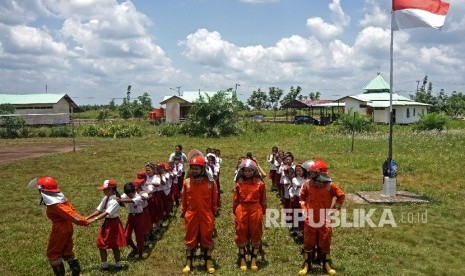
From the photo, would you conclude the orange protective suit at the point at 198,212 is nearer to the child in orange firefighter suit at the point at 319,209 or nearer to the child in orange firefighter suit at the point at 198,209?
the child in orange firefighter suit at the point at 198,209

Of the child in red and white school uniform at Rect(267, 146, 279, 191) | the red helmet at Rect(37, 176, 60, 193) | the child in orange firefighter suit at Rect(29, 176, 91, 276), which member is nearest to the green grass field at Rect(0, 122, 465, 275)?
the child in red and white school uniform at Rect(267, 146, 279, 191)

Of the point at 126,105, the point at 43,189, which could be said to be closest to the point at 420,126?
the point at 43,189

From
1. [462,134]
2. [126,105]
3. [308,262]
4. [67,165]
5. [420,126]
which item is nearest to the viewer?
[308,262]

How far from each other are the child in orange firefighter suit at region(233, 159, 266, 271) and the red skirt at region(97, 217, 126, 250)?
1807mm

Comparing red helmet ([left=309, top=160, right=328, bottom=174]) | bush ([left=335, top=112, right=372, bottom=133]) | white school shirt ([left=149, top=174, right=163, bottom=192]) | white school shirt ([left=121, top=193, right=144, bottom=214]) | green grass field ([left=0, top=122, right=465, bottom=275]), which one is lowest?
green grass field ([left=0, top=122, right=465, bottom=275])

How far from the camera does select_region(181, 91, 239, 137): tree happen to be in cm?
3281

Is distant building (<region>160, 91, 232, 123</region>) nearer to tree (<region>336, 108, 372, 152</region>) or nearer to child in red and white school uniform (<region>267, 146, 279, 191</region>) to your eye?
tree (<region>336, 108, 372, 152</region>)

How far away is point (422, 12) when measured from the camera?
425 inches

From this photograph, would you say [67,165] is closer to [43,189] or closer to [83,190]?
[83,190]

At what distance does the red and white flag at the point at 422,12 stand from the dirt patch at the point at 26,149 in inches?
680

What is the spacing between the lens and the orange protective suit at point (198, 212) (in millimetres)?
6695

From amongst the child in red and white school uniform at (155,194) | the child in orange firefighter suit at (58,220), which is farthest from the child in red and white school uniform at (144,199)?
the child in orange firefighter suit at (58,220)

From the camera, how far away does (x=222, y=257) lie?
7.51m

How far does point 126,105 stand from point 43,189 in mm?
53377
